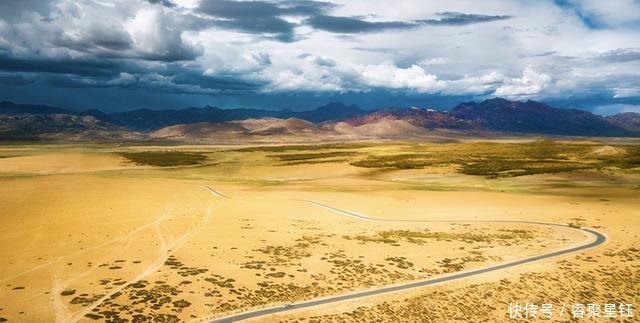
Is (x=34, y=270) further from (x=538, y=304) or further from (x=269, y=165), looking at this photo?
(x=269, y=165)

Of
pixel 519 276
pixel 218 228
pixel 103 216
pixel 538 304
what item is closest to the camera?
pixel 538 304

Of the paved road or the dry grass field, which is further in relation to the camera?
the dry grass field

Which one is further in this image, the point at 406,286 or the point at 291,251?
the point at 291,251

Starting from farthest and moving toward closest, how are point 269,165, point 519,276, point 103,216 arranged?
1. point 269,165
2. point 103,216
3. point 519,276

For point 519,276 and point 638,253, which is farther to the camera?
point 638,253

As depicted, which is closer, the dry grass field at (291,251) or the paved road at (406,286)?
the paved road at (406,286)

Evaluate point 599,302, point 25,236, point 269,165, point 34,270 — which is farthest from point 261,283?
point 269,165

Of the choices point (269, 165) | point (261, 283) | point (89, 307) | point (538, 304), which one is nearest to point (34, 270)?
point (89, 307)
